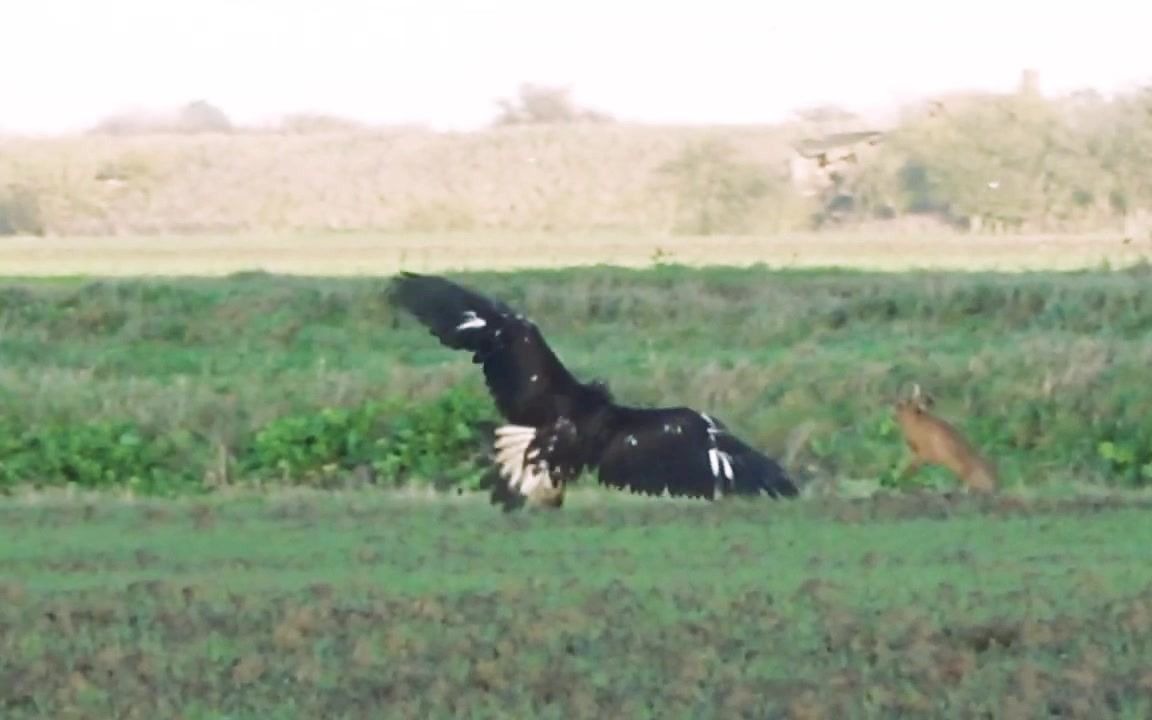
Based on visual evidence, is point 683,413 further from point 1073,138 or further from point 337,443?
point 1073,138

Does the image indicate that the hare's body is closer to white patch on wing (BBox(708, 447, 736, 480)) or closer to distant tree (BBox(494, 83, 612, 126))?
white patch on wing (BBox(708, 447, 736, 480))

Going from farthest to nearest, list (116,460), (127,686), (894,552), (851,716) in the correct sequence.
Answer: (116,460), (894,552), (127,686), (851,716)

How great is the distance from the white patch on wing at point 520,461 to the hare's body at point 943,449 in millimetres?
2631

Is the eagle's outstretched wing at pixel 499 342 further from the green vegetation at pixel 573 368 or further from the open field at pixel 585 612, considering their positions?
the green vegetation at pixel 573 368

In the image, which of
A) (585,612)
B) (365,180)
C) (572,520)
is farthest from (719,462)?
(365,180)

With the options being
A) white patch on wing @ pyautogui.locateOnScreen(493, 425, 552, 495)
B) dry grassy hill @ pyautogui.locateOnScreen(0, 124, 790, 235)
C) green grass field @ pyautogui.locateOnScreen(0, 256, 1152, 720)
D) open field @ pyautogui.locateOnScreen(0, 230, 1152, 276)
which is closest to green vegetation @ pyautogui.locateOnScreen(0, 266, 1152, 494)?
green grass field @ pyautogui.locateOnScreen(0, 256, 1152, 720)

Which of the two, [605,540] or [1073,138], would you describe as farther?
[1073,138]

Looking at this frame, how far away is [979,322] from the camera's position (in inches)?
899

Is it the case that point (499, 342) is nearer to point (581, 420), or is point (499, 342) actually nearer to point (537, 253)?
point (581, 420)

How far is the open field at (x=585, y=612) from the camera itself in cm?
729

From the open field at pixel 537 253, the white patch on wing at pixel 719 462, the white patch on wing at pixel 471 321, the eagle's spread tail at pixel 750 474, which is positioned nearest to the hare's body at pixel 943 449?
the eagle's spread tail at pixel 750 474

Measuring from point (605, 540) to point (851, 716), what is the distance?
4.54 metres

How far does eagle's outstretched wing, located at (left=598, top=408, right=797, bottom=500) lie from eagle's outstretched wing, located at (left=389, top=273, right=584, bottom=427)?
1.02 feet

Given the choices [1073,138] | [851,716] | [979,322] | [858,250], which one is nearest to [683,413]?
[851,716]
